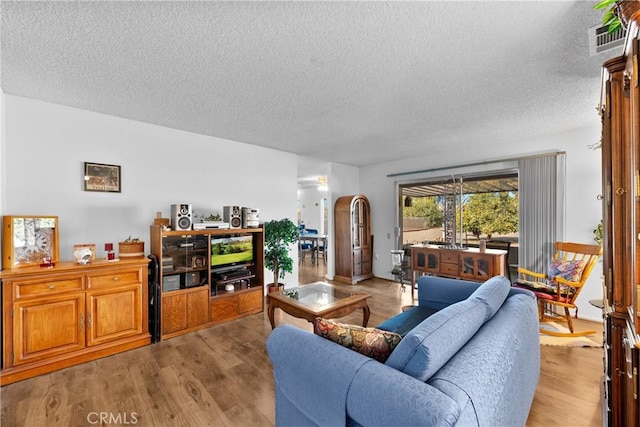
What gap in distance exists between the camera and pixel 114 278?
9.22ft

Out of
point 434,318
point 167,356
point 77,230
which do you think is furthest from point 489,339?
point 77,230

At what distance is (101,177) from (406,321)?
3.65m

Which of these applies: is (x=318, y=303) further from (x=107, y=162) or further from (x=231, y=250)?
(x=107, y=162)

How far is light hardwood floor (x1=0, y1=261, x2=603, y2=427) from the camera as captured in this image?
6.23 feet

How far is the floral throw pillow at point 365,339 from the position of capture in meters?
1.33

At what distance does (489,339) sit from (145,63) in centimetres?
293

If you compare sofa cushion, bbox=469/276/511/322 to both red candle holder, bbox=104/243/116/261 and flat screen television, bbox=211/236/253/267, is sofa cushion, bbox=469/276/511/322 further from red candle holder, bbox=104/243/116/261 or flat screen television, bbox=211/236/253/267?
red candle holder, bbox=104/243/116/261

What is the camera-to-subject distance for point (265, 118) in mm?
3301

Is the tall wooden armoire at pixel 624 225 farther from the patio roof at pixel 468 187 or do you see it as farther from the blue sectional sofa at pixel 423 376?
the patio roof at pixel 468 187

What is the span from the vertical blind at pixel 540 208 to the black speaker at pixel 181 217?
4.82 m

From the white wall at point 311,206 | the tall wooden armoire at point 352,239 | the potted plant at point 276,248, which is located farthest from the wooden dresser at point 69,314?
the white wall at point 311,206

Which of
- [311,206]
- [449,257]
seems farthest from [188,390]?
[311,206]

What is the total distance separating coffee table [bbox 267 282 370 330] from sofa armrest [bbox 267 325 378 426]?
1.09 m

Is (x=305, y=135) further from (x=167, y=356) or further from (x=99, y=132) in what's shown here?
(x=167, y=356)
